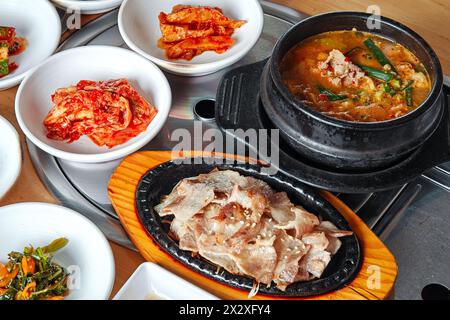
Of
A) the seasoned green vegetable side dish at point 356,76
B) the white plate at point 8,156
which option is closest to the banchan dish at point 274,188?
the seasoned green vegetable side dish at point 356,76

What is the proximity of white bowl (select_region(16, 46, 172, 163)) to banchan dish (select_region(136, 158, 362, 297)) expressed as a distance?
161 millimetres

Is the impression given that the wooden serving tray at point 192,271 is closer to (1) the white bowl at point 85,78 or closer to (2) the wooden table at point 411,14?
(1) the white bowl at point 85,78

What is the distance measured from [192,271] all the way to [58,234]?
0.46 metres

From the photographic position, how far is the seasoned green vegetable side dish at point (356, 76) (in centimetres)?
198

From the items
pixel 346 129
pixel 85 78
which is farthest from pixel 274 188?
pixel 85 78

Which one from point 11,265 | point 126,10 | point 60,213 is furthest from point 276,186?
point 126,10

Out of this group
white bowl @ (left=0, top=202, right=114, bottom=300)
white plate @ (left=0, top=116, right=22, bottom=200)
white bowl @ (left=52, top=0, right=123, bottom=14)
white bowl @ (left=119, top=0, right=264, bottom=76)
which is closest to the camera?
white bowl @ (left=0, top=202, right=114, bottom=300)

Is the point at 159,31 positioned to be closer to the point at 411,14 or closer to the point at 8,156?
the point at 8,156

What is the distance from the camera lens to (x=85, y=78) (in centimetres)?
232

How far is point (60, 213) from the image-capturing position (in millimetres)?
1860

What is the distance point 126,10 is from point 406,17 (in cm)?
134

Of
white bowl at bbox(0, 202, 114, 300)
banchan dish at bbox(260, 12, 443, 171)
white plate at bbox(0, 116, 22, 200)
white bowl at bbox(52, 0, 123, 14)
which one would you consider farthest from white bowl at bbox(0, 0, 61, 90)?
banchan dish at bbox(260, 12, 443, 171)

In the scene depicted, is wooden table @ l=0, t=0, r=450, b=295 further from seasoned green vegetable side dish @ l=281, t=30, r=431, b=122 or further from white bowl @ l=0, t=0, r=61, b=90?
seasoned green vegetable side dish @ l=281, t=30, r=431, b=122

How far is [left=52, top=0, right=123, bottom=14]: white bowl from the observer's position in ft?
8.31
